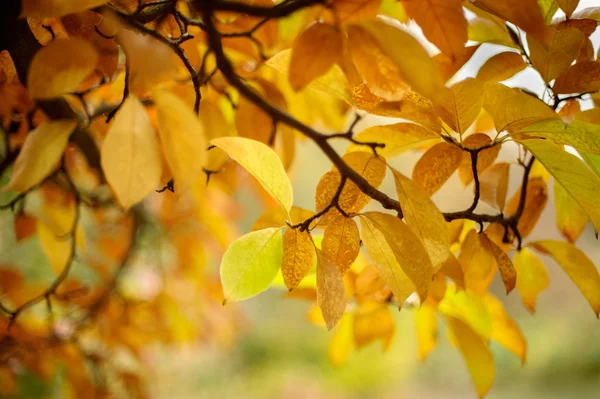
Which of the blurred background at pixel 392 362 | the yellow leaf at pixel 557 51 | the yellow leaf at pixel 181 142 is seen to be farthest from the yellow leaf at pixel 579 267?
the blurred background at pixel 392 362

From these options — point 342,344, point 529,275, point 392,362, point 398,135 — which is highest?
point 398,135

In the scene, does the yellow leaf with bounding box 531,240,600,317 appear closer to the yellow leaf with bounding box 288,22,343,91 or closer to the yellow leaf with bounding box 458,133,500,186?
the yellow leaf with bounding box 458,133,500,186

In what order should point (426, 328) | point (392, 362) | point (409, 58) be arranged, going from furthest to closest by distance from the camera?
point (392, 362) < point (426, 328) < point (409, 58)

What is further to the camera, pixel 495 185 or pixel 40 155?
pixel 495 185

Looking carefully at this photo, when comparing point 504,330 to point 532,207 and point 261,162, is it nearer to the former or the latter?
point 532,207

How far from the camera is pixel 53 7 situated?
158mm

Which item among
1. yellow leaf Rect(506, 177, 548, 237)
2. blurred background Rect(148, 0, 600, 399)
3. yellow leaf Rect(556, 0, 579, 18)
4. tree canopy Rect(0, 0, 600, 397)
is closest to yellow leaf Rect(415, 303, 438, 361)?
tree canopy Rect(0, 0, 600, 397)

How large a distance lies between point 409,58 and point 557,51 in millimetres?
120

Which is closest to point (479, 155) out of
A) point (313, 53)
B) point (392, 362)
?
point (313, 53)

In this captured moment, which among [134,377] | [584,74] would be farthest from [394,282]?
[134,377]

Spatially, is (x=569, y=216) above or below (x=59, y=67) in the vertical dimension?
below

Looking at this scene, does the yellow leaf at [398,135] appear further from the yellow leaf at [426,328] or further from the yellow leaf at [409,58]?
the yellow leaf at [426,328]

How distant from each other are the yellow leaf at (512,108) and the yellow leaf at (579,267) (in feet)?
0.32

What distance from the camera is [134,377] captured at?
626mm
